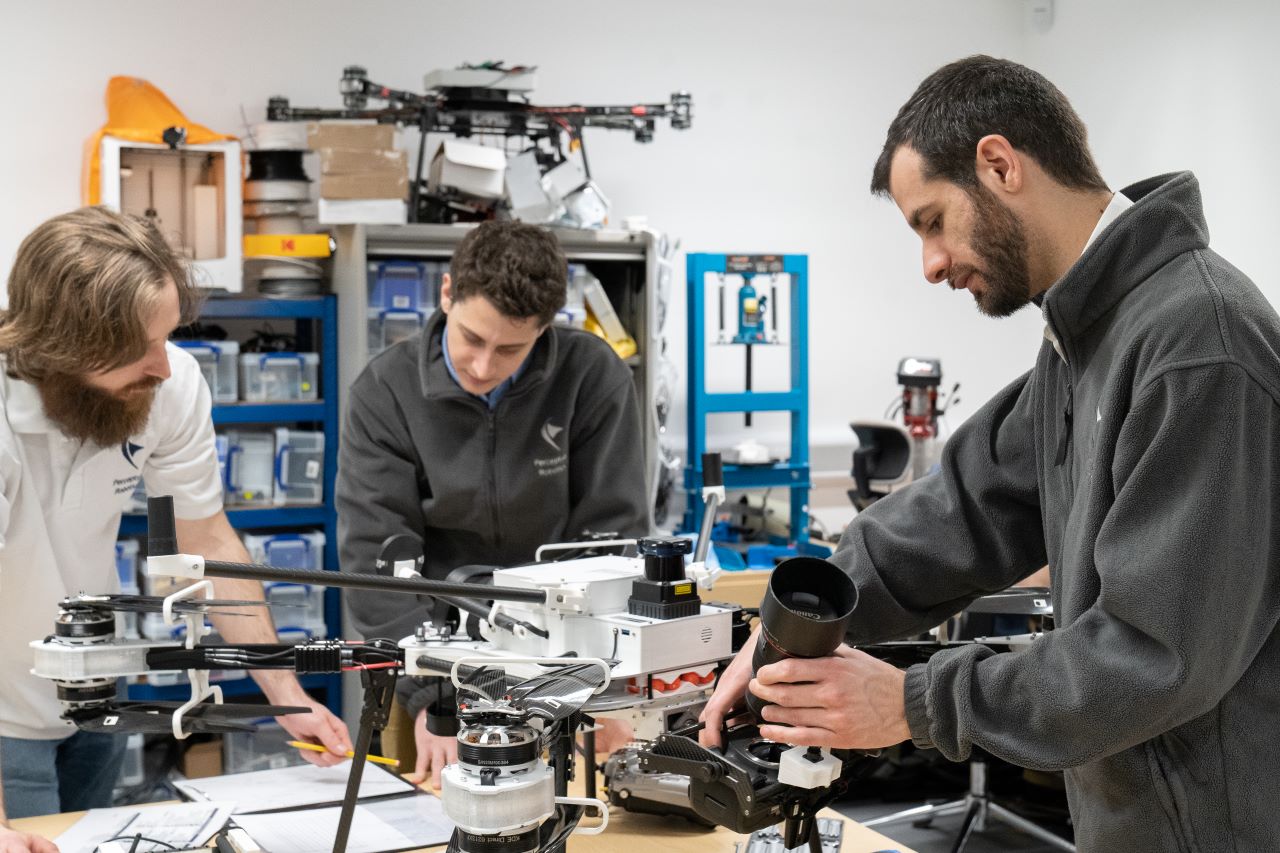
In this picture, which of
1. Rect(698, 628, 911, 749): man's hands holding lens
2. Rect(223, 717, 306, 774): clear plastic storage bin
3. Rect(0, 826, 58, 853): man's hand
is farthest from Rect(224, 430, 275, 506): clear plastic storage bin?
Rect(698, 628, 911, 749): man's hands holding lens

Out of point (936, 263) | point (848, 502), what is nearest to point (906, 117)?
point (936, 263)

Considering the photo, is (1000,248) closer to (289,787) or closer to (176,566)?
(176,566)

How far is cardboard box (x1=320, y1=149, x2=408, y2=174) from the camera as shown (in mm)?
3643

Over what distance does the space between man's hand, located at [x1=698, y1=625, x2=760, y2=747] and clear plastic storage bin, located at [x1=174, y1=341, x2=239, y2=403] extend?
2530mm

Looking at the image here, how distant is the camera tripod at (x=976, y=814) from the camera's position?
3484 mm

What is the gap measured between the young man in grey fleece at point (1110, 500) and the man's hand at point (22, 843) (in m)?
0.88

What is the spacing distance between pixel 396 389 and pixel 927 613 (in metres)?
1.11

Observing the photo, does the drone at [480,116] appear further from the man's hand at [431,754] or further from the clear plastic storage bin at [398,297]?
the man's hand at [431,754]

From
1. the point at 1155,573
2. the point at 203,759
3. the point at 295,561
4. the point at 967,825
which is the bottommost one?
the point at 967,825

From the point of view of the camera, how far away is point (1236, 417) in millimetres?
1091

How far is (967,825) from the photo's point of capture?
3.46 meters

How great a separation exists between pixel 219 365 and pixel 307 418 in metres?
0.30

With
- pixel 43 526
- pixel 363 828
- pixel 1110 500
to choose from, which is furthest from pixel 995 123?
pixel 43 526

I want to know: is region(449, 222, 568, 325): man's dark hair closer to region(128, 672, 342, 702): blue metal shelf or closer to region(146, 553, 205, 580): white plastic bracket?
region(146, 553, 205, 580): white plastic bracket
